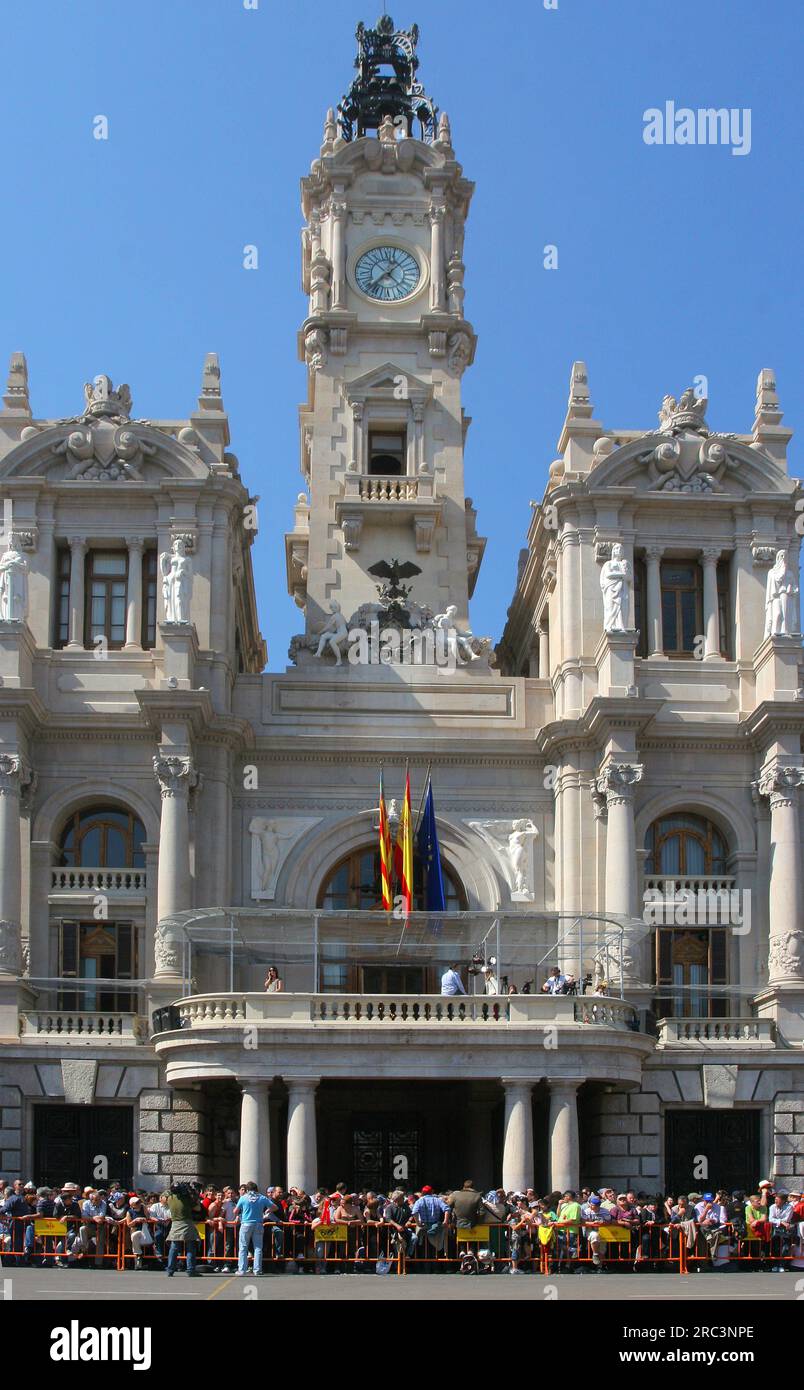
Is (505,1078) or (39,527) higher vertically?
(39,527)

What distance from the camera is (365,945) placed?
50344mm

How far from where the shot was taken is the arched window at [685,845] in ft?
175

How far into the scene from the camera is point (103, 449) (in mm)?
54750

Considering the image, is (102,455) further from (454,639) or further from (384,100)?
(384,100)

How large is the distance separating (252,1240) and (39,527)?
23297mm

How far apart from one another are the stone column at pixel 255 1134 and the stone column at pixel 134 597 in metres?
13.6

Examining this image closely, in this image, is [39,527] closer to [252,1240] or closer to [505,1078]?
[505,1078]

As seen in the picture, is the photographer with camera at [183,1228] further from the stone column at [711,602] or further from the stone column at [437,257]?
the stone column at [437,257]

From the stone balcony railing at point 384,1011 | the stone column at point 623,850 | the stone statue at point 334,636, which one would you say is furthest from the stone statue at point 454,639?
the stone balcony railing at point 384,1011

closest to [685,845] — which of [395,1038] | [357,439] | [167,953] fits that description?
[395,1038]

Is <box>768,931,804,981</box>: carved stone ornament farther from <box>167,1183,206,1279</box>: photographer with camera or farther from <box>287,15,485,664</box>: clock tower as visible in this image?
<box>167,1183,206,1279</box>: photographer with camera

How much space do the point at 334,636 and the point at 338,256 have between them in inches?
516
